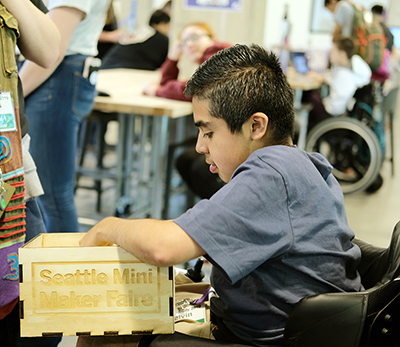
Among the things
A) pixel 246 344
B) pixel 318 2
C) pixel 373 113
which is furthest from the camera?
pixel 318 2

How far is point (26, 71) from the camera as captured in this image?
1842mm

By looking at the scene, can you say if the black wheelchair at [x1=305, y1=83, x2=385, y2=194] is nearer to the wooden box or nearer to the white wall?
the white wall

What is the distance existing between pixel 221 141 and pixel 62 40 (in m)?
1.07

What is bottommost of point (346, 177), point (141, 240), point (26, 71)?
point (346, 177)

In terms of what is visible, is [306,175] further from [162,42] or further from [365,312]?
[162,42]

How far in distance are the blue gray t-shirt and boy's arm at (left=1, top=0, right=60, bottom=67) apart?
26.4 inches

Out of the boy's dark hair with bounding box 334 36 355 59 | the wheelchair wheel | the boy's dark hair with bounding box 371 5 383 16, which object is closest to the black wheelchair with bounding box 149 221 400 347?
the wheelchair wheel

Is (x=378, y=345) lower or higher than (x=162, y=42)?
lower

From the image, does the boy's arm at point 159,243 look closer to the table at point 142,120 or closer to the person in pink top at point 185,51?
the table at point 142,120

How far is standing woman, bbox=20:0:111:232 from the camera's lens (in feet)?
6.38

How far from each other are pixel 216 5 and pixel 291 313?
4338 millimetres

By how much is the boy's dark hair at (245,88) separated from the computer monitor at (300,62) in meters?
4.44

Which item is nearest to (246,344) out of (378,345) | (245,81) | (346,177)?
(378,345)

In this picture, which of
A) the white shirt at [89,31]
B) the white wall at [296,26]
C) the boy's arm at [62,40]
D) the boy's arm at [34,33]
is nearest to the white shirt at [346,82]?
the white wall at [296,26]
